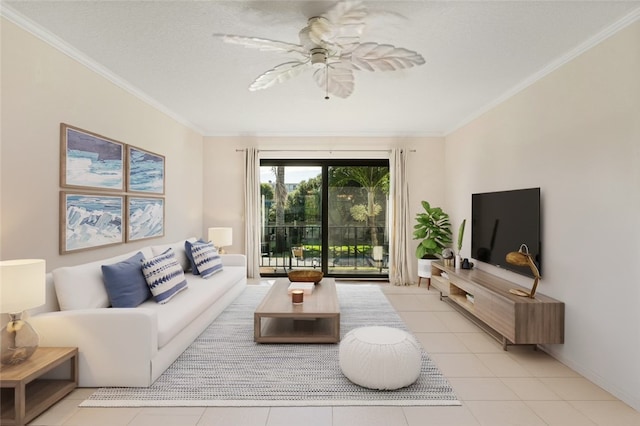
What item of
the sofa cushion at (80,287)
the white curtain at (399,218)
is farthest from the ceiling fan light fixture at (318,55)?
the white curtain at (399,218)

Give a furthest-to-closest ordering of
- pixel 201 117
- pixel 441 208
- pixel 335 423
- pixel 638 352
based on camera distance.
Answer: pixel 441 208 < pixel 201 117 < pixel 638 352 < pixel 335 423

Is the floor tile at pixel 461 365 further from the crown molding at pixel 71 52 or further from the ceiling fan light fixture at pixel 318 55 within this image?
the crown molding at pixel 71 52

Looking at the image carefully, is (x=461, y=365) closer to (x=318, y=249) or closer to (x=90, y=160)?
(x=318, y=249)

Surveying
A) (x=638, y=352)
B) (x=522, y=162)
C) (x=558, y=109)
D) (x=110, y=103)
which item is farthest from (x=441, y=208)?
(x=110, y=103)

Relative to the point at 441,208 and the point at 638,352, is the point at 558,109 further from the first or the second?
the point at 441,208

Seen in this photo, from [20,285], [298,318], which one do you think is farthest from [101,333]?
[298,318]

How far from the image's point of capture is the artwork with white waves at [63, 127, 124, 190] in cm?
282

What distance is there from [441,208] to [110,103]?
4964 mm

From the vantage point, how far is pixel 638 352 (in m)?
2.18

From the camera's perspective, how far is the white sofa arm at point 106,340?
7.49ft

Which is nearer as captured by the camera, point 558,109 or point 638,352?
point 638,352

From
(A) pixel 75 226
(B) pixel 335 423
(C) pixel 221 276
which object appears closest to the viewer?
(B) pixel 335 423

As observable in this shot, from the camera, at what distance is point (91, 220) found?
10.1 feet

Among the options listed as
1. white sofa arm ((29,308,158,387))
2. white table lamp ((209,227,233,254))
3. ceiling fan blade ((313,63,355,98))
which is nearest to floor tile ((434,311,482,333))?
ceiling fan blade ((313,63,355,98))
